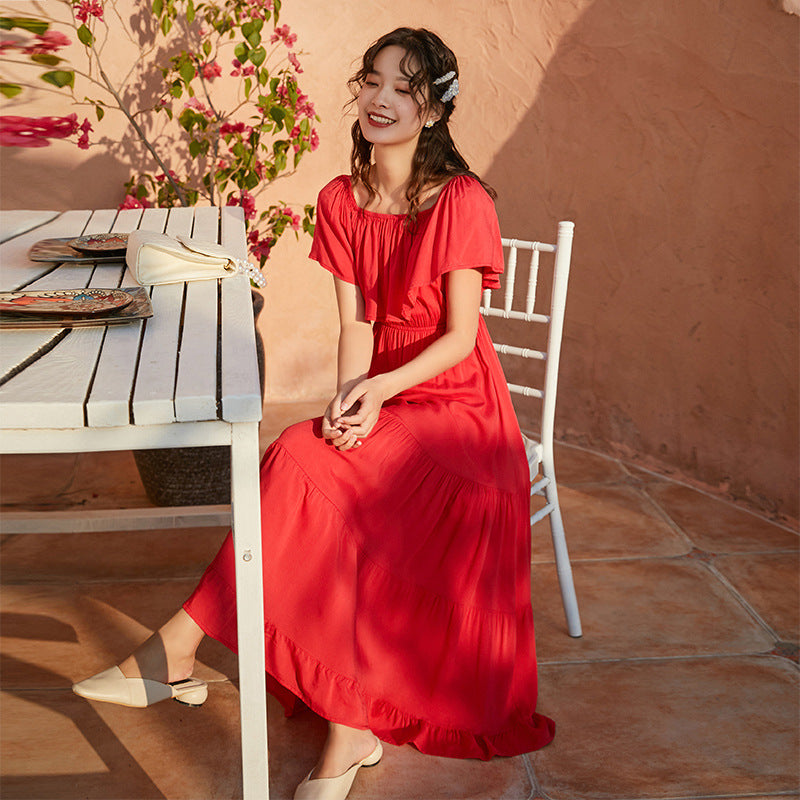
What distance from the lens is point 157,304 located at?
159 centimetres

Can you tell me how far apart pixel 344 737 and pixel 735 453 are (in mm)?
1750

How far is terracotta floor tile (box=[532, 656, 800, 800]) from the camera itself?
1.62 metres

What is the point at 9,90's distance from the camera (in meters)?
0.84

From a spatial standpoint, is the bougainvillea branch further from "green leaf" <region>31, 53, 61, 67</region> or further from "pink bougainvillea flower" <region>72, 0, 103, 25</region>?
"green leaf" <region>31, 53, 61, 67</region>

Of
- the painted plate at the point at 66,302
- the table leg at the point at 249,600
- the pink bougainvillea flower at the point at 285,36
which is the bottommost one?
the table leg at the point at 249,600

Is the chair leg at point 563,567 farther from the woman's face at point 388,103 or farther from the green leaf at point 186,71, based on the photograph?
the green leaf at point 186,71

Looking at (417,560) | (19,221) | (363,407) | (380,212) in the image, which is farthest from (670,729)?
(19,221)

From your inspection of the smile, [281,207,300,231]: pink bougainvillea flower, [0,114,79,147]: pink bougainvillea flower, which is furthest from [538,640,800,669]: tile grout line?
[281,207,300,231]: pink bougainvillea flower

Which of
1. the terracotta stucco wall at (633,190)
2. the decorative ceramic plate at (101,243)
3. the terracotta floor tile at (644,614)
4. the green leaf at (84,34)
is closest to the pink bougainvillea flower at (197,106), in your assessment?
the green leaf at (84,34)

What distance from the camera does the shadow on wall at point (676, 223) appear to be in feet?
8.59

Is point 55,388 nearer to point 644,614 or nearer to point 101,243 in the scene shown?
point 101,243

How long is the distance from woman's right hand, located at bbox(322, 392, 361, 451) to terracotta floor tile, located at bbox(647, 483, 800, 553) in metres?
1.38

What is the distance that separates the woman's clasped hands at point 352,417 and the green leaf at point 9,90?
31.9 inches

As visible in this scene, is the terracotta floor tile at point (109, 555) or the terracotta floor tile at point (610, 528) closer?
the terracotta floor tile at point (109, 555)
